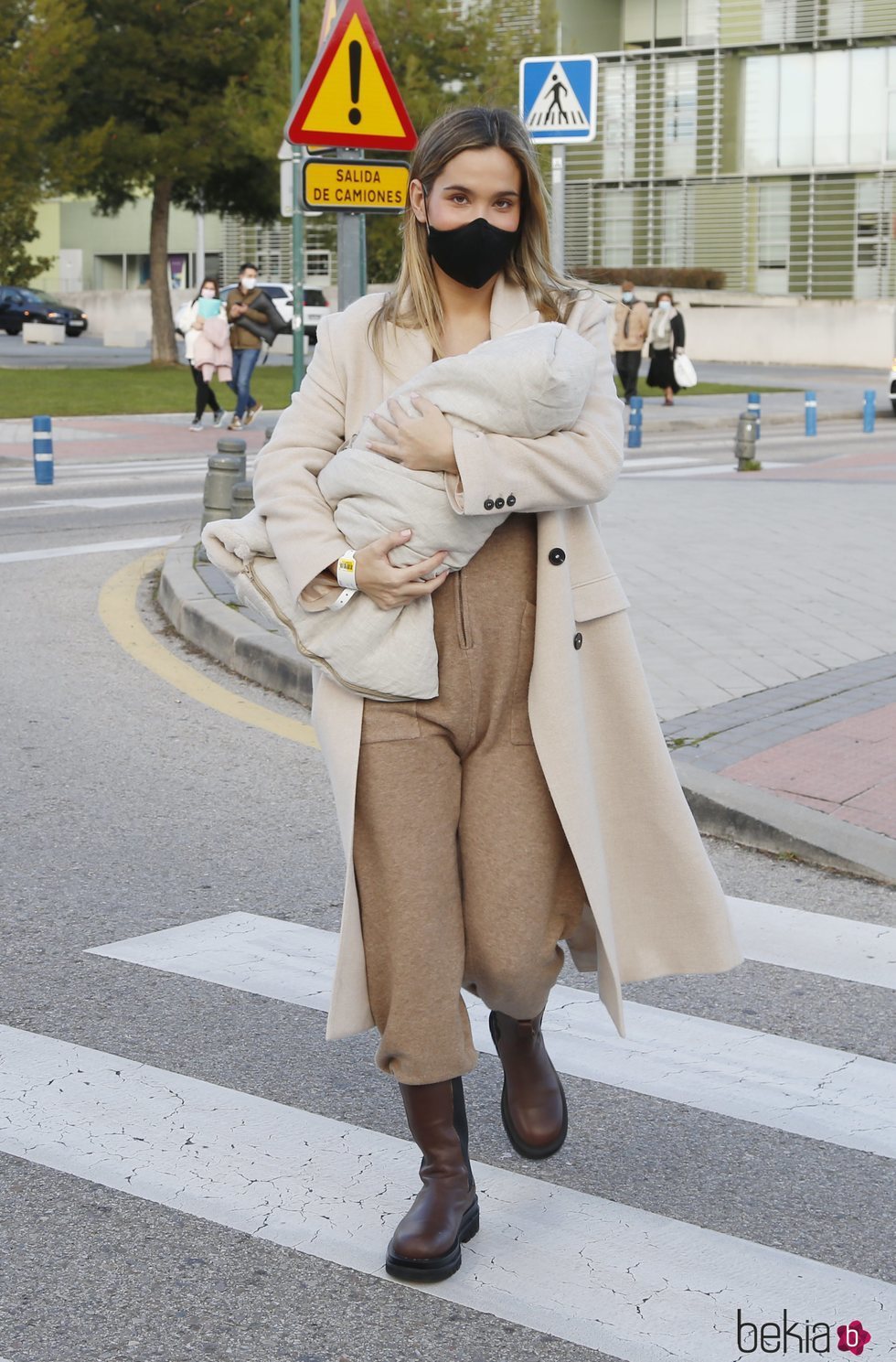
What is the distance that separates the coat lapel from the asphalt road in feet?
4.82

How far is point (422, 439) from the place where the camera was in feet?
9.52

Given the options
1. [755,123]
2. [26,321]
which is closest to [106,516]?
[755,123]

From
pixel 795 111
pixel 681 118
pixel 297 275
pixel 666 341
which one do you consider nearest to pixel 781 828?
pixel 297 275

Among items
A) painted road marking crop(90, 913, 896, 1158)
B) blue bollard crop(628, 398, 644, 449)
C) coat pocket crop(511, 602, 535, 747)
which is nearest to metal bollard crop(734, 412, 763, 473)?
blue bollard crop(628, 398, 644, 449)

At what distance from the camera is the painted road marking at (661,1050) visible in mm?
3688

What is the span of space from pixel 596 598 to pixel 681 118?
4669cm

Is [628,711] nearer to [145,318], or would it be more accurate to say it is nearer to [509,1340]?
[509,1340]

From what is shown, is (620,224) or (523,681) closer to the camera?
(523,681)

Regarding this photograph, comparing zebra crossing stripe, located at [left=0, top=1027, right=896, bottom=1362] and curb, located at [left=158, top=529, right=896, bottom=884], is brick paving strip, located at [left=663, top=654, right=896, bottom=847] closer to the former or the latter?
curb, located at [left=158, top=529, right=896, bottom=884]

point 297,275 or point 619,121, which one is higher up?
point 619,121

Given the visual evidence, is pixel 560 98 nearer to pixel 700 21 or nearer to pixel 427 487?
pixel 427 487

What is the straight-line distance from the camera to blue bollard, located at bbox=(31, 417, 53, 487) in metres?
15.4

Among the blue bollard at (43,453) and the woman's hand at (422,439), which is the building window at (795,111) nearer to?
the blue bollard at (43,453)

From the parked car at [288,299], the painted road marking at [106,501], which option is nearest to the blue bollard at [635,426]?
the painted road marking at [106,501]
